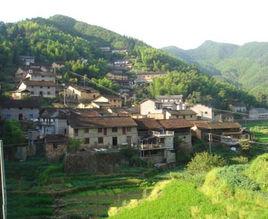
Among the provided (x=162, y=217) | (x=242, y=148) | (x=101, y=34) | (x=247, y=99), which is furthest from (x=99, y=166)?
(x=101, y=34)

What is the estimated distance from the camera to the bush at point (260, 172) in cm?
2067

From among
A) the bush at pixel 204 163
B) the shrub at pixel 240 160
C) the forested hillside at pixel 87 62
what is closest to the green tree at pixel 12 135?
the bush at pixel 204 163

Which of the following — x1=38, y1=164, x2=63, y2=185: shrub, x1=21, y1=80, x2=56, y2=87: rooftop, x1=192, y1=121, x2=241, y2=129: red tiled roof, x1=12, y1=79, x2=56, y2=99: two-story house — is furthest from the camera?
x1=21, y1=80, x2=56, y2=87: rooftop

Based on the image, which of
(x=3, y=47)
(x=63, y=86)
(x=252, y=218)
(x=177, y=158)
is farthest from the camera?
(x=3, y=47)

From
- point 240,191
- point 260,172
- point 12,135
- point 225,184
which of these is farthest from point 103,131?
point 240,191

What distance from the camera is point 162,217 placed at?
691 inches

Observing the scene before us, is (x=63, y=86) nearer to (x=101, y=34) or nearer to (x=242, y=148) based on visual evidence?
(x=242, y=148)

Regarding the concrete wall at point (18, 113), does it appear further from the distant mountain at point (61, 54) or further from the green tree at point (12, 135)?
the distant mountain at point (61, 54)

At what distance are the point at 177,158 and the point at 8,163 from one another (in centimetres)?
1720

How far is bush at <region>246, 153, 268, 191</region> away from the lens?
20669 mm

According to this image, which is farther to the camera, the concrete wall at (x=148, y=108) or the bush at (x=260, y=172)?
the concrete wall at (x=148, y=108)

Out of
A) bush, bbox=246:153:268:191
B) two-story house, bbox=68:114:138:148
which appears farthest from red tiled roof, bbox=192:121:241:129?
bush, bbox=246:153:268:191

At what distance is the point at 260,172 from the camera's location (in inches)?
843

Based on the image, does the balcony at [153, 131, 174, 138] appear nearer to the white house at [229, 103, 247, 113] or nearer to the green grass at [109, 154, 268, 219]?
the green grass at [109, 154, 268, 219]
